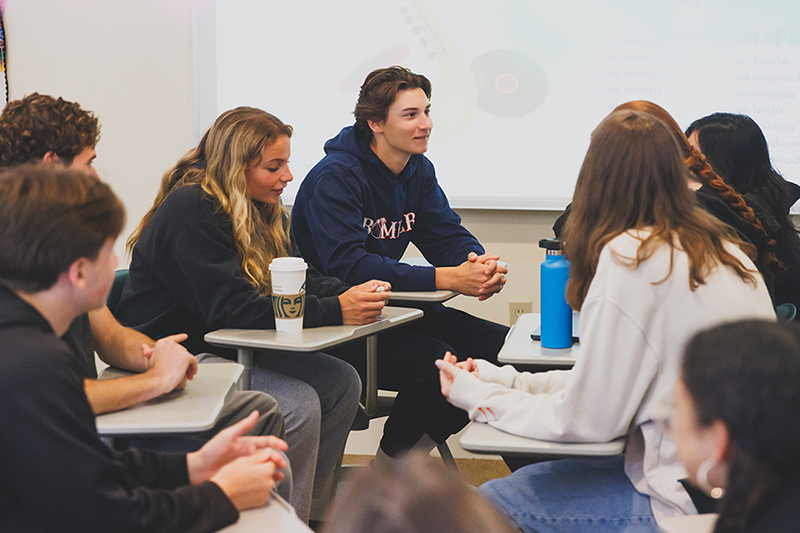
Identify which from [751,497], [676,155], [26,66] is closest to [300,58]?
[26,66]

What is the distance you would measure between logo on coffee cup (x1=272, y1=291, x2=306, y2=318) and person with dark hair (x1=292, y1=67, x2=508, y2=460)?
599 mm

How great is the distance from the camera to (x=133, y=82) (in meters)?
3.33

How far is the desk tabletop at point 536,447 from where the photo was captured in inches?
46.4

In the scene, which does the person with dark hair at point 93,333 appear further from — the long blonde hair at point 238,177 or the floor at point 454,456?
the floor at point 454,456

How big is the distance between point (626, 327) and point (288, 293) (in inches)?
35.8

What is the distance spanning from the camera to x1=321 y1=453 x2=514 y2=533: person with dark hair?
1.38 ft

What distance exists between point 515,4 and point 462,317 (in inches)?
53.5

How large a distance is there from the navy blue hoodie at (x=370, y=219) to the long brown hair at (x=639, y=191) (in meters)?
1.17

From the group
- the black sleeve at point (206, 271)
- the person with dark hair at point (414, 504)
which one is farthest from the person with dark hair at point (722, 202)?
the person with dark hair at point (414, 504)

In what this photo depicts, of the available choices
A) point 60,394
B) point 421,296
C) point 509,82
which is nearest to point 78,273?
point 60,394

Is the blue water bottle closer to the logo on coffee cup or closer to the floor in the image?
the logo on coffee cup

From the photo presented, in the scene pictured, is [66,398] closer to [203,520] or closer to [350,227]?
[203,520]

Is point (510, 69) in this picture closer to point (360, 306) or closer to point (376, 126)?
point (376, 126)

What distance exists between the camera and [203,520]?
98 centimetres
